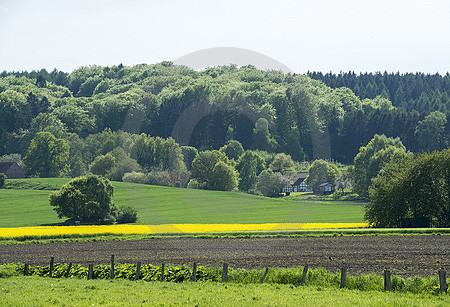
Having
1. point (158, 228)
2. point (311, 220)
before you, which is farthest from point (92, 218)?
point (311, 220)

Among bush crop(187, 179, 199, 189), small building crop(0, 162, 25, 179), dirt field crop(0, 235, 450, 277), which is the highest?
small building crop(0, 162, 25, 179)

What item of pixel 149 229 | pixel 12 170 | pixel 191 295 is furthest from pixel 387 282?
pixel 12 170

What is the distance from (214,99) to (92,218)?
3802 centimetres

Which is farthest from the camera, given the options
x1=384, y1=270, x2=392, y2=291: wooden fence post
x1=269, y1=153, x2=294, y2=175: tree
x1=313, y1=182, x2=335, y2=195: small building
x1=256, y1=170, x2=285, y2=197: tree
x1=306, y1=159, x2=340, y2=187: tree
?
x1=269, y1=153, x2=294, y2=175: tree

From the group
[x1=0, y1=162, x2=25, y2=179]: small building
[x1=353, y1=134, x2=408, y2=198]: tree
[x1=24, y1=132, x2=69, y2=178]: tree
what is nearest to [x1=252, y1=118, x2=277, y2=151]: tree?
[x1=353, y1=134, x2=408, y2=198]: tree

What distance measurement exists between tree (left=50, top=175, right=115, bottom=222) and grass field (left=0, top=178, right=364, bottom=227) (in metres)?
4.01

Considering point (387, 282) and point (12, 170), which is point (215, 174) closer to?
point (12, 170)

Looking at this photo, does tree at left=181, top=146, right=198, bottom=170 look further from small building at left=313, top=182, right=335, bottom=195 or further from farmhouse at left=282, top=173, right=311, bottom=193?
farmhouse at left=282, top=173, right=311, bottom=193

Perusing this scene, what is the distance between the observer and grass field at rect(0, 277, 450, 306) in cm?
2273

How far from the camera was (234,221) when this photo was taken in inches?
3206

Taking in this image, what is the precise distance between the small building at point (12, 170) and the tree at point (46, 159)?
2.66 meters

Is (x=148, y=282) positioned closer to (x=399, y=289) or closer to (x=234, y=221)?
(x=399, y=289)

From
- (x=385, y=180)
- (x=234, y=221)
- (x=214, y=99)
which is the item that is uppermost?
(x=214, y=99)

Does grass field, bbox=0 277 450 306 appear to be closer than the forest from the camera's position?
Yes
